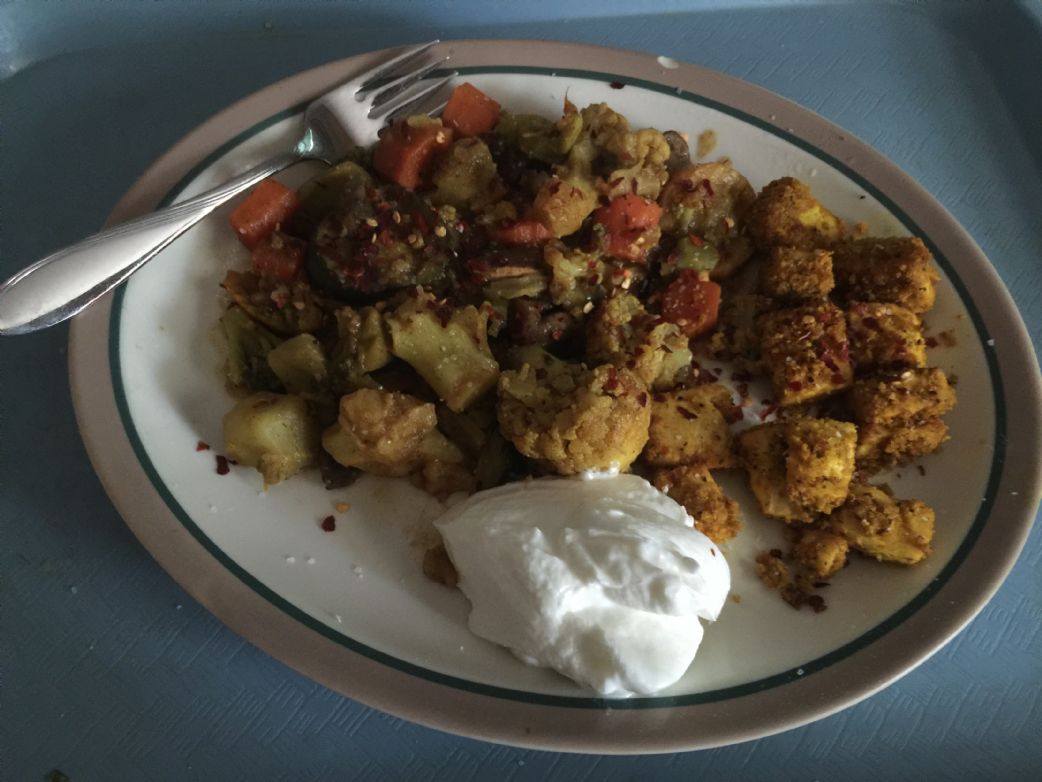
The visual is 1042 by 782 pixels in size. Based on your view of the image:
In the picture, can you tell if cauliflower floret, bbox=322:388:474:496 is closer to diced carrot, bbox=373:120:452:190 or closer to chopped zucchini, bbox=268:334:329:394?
chopped zucchini, bbox=268:334:329:394

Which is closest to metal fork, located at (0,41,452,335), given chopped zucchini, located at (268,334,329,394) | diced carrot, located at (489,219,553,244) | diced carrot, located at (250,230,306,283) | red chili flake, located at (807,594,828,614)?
diced carrot, located at (250,230,306,283)

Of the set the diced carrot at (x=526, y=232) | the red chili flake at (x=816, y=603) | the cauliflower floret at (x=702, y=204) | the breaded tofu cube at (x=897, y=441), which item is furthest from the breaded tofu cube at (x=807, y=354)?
the diced carrot at (x=526, y=232)

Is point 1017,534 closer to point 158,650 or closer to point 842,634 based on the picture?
point 842,634

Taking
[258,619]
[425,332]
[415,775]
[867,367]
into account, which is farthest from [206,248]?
[867,367]

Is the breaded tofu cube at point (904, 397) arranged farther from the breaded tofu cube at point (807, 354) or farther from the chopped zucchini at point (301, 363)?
the chopped zucchini at point (301, 363)

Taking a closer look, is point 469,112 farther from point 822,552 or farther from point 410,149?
point 822,552

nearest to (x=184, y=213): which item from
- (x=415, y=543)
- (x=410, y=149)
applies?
(x=410, y=149)
